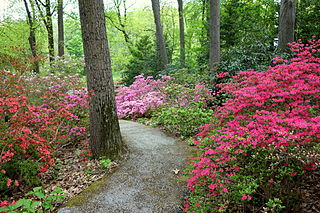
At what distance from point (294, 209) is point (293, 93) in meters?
1.42

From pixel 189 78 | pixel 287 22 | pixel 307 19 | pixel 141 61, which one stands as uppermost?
pixel 307 19

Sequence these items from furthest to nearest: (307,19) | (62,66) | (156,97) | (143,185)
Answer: (62,66) < (307,19) < (156,97) < (143,185)

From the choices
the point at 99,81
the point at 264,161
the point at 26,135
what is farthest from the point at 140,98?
the point at 264,161

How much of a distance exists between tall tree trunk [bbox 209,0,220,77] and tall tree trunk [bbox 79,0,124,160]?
4720 mm

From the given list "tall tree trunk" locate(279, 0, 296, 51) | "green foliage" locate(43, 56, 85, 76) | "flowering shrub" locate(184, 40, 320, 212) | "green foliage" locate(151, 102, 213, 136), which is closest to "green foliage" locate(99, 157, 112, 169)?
"flowering shrub" locate(184, 40, 320, 212)

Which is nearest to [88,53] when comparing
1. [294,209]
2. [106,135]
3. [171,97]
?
[106,135]

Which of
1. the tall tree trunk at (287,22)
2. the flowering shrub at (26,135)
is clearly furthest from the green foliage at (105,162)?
the tall tree trunk at (287,22)

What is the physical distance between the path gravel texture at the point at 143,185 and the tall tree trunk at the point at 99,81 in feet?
1.72

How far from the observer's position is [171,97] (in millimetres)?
6957

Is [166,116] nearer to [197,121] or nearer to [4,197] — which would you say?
[197,121]

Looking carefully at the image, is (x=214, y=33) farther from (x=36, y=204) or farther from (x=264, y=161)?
(x=36, y=204)

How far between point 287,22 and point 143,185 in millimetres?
6436

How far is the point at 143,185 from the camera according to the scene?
9.86 ft

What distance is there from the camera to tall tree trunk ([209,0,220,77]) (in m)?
7.25
